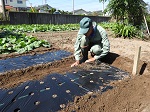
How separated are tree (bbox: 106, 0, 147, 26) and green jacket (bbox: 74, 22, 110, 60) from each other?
5817mm

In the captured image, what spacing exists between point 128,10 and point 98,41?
6.26 metres

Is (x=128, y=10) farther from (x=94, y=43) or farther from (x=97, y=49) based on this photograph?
(x=97, y=49)

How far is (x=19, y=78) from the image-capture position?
3.15 m

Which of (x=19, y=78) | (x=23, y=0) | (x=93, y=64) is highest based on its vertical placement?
(x=23, y=0)

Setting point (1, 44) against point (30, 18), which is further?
point (30, 18)

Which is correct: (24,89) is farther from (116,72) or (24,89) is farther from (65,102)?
(116,72)

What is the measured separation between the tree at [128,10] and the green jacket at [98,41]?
5.82 m

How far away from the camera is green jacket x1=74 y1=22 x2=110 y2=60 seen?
3.34 meters

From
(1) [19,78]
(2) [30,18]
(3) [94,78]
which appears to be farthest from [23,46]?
(2) [30,18]

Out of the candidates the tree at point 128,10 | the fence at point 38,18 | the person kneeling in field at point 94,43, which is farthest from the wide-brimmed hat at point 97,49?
the fence at point 38,18

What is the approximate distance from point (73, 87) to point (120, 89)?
2.38ft

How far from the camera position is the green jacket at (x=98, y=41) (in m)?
3.34

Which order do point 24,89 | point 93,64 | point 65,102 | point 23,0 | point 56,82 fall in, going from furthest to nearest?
point 23,0, point 93,64, point 56,82, point 24,89, point 65,102

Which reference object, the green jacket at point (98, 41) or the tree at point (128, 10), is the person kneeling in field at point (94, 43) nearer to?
the green jacket at point (98, 41)
